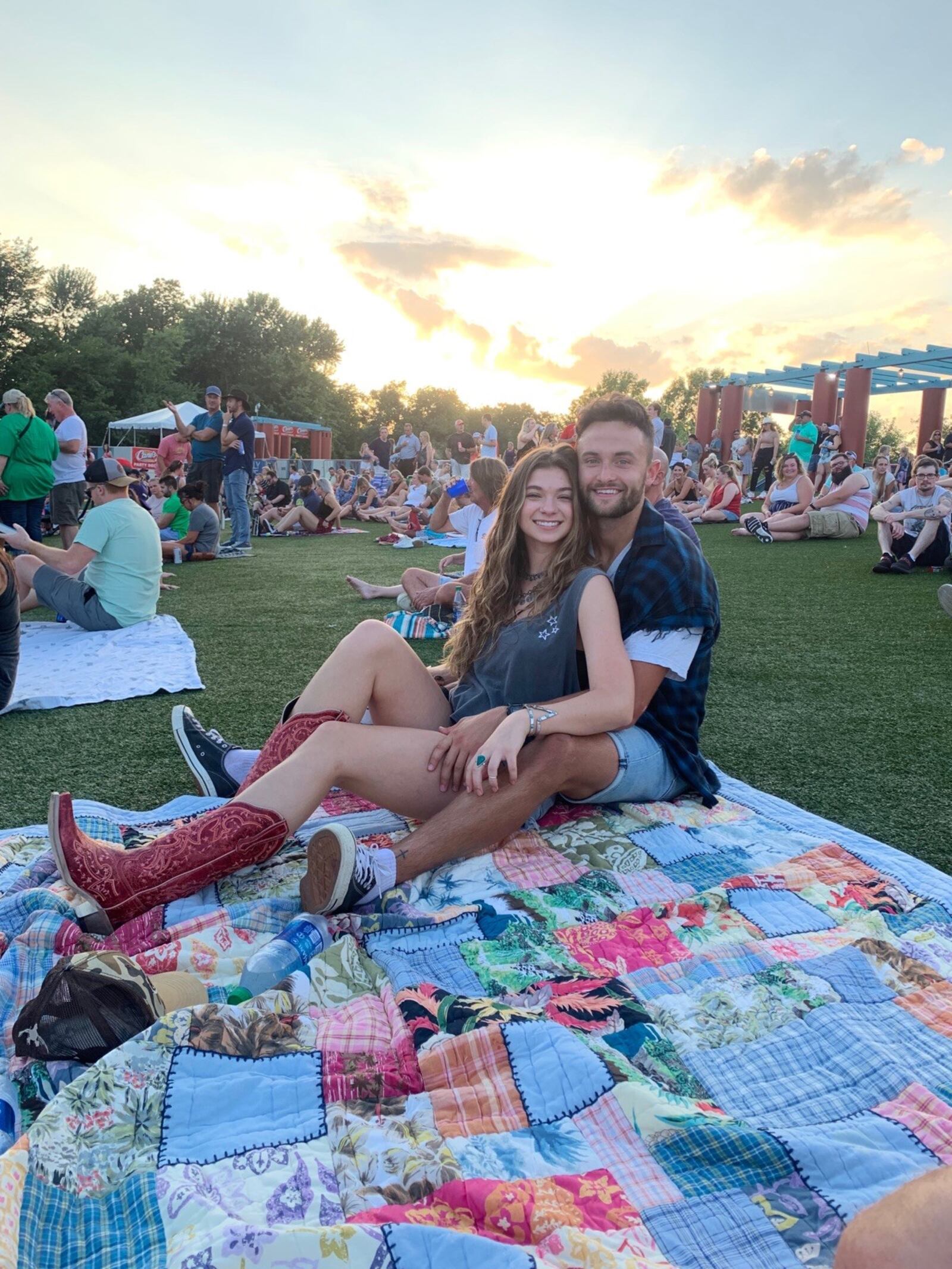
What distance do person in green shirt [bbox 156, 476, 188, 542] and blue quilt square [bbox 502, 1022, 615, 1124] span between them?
30.6 ft

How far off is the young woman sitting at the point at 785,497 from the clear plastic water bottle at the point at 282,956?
33.8ft

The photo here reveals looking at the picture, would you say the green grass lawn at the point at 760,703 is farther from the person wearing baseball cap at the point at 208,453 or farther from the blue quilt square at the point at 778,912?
the person wearing baseball cap at the point at 208,453

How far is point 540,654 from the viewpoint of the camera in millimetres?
2660

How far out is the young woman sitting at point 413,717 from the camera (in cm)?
216

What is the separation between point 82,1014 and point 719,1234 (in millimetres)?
1100

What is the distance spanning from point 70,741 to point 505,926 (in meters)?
2.37

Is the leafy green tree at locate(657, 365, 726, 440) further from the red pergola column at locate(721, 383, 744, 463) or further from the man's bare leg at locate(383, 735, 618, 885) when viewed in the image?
the man's bare leg at locate(383, 735, 618, 885)

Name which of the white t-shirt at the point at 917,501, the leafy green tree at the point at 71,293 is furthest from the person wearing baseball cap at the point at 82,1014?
the leafy green tree at the point at 71,293

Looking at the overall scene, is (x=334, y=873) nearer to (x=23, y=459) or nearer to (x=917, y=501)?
(x=23, y=459)

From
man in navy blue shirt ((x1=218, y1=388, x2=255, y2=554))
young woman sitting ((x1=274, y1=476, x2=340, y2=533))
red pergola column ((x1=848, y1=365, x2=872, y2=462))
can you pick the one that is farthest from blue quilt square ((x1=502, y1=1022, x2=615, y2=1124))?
red pergola column ((x1=848, y1=365, x2=872, y2=462))

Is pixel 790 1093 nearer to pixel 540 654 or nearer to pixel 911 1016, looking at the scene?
pixel 911 1016

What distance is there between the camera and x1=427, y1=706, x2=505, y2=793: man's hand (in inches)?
97.0

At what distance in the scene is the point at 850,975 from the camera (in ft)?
6.36

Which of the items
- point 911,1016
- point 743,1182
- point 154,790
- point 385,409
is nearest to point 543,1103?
point 743,1182
